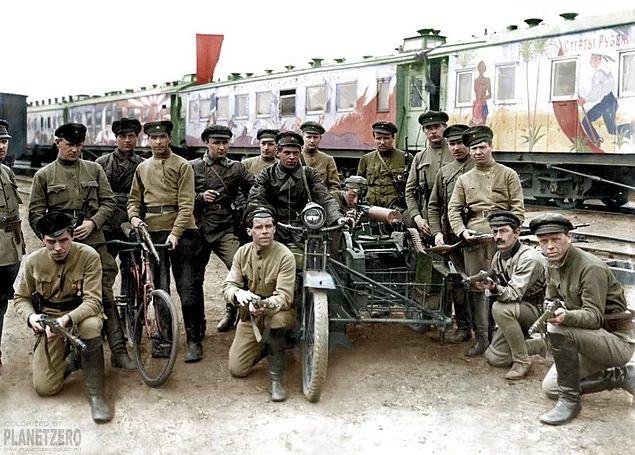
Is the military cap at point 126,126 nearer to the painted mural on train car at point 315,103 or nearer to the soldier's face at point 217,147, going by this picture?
the soldier's face at point 217,147

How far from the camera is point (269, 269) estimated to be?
4863 millimetres

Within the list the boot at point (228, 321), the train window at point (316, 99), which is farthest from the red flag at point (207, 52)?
the train window at point (316, 99)

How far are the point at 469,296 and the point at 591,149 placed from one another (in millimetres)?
6629

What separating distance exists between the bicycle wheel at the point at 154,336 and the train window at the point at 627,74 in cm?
846

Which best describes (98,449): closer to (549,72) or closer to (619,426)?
(619,426)

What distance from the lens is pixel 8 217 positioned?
5.11 m

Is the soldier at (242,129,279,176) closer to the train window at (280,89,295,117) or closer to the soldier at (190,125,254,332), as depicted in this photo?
the soldier at (190,125,254,332)

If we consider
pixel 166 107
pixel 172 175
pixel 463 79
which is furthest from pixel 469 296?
pixel 166 107

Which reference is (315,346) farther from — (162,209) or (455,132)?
(455,132)

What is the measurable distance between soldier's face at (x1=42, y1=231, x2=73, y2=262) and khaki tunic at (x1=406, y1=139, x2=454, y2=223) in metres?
3.03

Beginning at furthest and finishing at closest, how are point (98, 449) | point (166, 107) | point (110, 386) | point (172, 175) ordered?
1. point (166, 107)
2. point (172, 175)
3. point (110, 386)
4. point (98, 449)

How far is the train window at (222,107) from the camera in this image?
65.5 feet

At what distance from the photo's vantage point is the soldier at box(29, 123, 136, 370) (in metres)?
5.14

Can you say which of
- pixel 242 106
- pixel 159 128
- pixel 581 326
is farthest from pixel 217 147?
pixel 242 106
